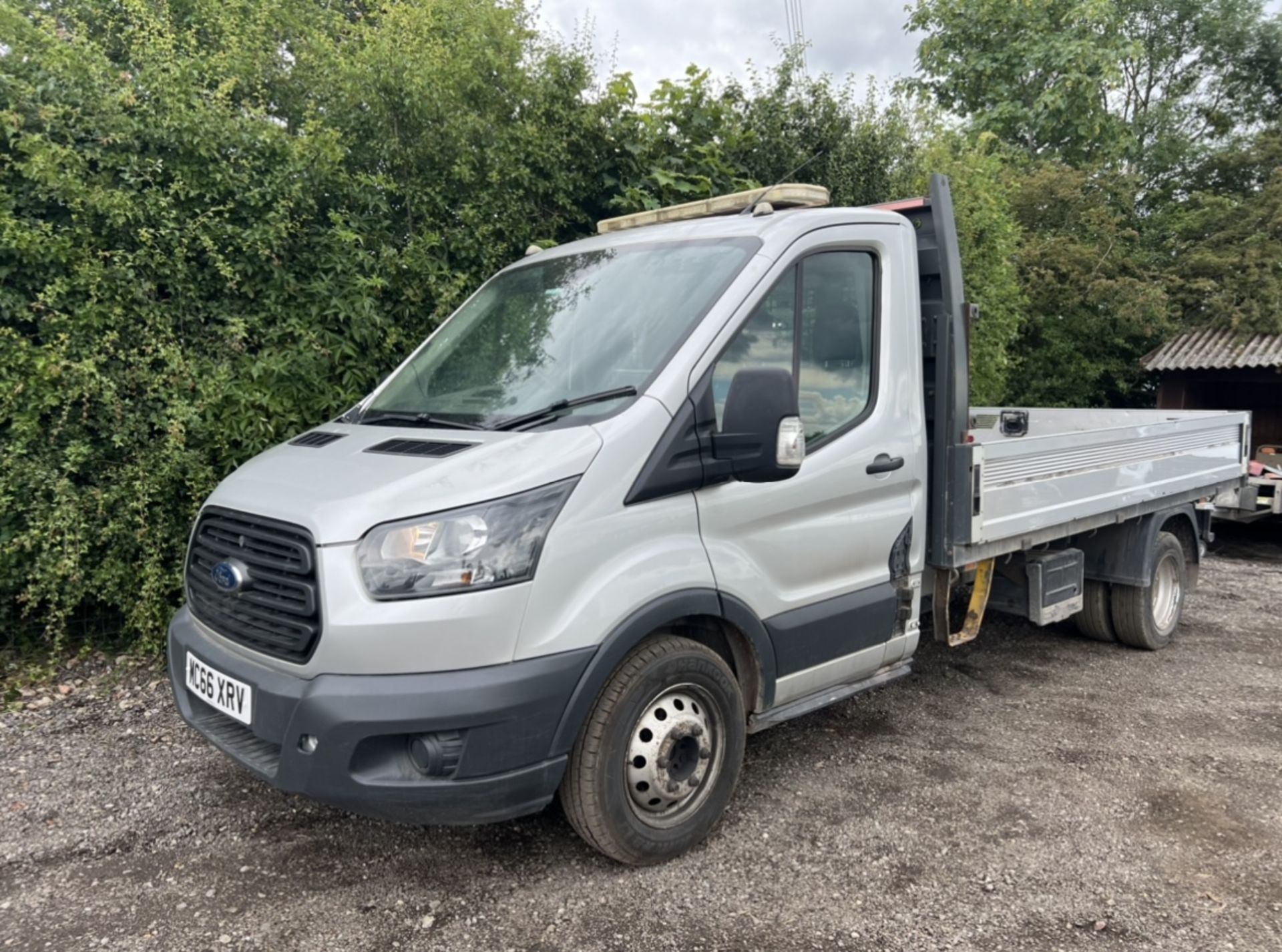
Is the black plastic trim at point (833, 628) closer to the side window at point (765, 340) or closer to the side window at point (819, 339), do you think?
the side window at point (819, 339)

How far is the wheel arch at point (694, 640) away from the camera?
8.96 ft

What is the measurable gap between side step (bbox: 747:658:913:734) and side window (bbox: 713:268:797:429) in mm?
1214

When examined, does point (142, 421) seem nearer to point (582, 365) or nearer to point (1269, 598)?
point (582, 365)

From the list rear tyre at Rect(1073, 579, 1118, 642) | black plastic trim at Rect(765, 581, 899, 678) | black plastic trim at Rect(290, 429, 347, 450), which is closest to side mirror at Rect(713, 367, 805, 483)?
black plastic trim at Rect(765, 581, 899, 678)

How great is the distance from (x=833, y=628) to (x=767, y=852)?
89 cm

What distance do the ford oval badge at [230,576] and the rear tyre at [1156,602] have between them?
5239mm

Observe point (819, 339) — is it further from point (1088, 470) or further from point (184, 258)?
point (184, 258)

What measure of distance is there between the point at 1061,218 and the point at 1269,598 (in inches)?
417

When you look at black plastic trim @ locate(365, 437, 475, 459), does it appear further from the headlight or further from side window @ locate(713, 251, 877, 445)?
side window @ locate(713, 251, 877, 445)

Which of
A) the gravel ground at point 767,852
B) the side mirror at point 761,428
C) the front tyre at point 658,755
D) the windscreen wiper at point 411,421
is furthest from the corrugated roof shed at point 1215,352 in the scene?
the windscreen wiper at point 411,421

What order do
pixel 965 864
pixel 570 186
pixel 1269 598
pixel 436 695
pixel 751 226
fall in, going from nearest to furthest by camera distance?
pixel 436 695 → pixel 965 864 → pixel 751 226 → pixel 570 186 → pixel 1269 598

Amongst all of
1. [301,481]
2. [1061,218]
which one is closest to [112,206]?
[301,481]

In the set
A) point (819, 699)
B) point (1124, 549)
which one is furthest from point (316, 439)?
point (1124, 549)

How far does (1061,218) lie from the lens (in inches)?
635
